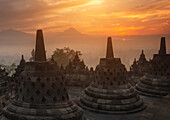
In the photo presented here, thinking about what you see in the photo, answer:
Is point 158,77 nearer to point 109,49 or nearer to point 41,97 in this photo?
point 109,49

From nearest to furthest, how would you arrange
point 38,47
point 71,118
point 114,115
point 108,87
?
point 71,118, point 38,47, point 114,115, point 108,87

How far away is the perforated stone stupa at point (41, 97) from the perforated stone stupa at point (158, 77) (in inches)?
463

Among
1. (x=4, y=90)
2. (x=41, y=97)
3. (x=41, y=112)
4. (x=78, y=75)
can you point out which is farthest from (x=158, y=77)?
(x=41, y=112)

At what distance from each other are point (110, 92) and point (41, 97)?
691 centimetres

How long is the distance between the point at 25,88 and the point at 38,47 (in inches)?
73.0

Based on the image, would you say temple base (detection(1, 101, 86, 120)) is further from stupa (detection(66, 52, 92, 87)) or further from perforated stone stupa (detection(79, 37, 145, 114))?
stupa (detection(66, 52, 92, 87))

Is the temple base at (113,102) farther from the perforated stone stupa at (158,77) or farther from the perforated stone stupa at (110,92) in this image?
the perforated stone stupa at (158,77)

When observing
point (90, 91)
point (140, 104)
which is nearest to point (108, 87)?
point (90, 91)

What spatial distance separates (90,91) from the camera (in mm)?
15352

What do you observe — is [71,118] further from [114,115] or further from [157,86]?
[157,86]

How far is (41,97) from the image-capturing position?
859cm

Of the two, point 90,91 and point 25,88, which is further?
point 90,91

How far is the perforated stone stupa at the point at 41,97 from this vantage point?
841 cm

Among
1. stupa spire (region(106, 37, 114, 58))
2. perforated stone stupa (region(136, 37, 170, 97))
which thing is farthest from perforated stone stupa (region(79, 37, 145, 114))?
perforated stone stupa (region(136, 37, 170, 97))
